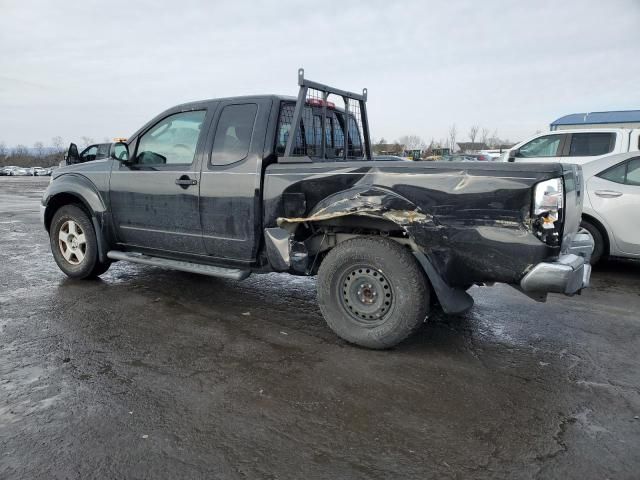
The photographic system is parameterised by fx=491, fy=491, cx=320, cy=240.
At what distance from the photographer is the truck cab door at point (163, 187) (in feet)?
15.8

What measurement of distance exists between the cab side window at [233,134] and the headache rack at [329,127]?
37 cm

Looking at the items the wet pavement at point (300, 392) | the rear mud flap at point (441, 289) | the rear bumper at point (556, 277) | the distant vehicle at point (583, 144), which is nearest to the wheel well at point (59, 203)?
the wet pavement at point (300, 392)

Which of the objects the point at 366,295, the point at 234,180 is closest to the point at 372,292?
the point at 366,295

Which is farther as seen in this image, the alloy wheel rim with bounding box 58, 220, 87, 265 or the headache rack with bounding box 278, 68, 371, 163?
the alloy wheel rim with bounding box 58, 220, 87, 265

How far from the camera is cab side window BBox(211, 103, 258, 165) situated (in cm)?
452

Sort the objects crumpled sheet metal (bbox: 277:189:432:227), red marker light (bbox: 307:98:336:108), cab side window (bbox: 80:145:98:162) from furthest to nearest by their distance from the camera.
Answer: cab side window (bbox: 80:145:98:162) < red marker light (bbox: 307:98:336:108) < crumpled sheet metal (bbox: 277:189:432:227)

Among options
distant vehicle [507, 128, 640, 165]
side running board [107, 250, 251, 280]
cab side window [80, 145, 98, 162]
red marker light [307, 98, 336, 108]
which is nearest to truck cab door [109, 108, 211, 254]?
side running board [107, 250, 251, 280]

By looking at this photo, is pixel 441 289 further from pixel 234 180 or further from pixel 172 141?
pixel 172 141

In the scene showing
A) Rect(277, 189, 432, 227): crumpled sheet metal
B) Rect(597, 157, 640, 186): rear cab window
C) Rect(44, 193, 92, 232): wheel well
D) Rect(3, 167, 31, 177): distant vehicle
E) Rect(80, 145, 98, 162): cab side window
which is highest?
Rect(80, 145, 98, 162): cab side window

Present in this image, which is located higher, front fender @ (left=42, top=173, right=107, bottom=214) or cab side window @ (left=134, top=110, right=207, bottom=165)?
cab side window @ (left=134, top=110, right=207, bottom=165)

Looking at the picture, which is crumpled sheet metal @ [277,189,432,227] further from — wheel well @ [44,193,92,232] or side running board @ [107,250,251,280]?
wheel well @ [44,193,92,232]

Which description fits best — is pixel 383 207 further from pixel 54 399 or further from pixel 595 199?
pixel 595 199

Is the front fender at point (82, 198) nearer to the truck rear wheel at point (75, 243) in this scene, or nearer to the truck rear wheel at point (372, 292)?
the truck rear wheel at point (75, 243)

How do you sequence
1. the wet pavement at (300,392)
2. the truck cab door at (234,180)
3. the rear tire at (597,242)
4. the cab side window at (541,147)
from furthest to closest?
the cab side window at (541,147), the rear tire at (597,242), the truck cab door at (234,180), the wet pavement at (300,392)
